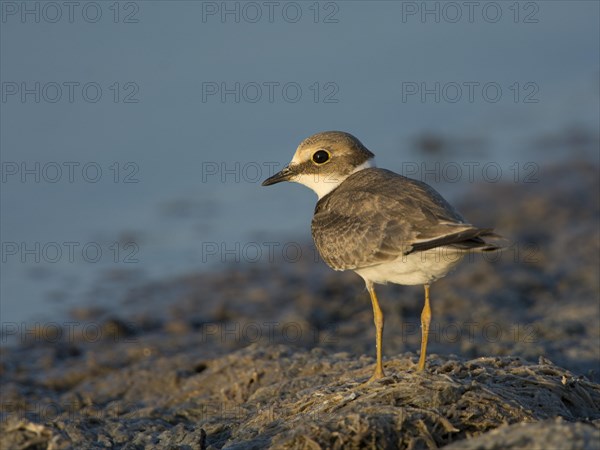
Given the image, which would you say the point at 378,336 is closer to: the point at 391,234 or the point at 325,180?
the point at 391,234

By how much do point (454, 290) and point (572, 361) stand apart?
2517 mm

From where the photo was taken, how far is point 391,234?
19.9 ft

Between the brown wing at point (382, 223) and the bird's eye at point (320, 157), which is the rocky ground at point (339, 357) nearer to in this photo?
the brown wing at point (382, 223)

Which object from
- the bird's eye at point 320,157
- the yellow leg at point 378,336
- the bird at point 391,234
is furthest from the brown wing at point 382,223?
the bird's eye at point 320,157

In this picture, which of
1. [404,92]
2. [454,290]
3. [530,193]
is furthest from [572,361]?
[404,92]

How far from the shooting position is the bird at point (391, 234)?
5.82 metres

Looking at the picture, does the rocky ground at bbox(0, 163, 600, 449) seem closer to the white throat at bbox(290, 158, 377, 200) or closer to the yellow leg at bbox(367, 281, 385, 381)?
the yellow leg at bbox(367, 281, 385, 381)

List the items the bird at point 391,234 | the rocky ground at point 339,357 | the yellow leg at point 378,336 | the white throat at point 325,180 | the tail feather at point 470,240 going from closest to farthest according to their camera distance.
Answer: the rocky ground at point 339,357, the tail feather at point 470,240, the bird at point 391,234, the yellow leg at point 378,336, the white throat at point 325,180

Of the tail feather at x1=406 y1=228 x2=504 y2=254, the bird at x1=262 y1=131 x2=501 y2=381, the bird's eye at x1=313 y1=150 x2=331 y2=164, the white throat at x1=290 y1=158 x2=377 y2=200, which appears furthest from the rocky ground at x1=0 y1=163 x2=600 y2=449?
the bird's eye at x1=313 y1=150 x2=331 y2=164

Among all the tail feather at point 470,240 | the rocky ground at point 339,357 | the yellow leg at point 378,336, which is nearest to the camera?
the rocky ground at point 339,357

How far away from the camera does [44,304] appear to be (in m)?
10.7

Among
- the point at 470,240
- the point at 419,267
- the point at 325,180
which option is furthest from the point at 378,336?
the point at 325,180

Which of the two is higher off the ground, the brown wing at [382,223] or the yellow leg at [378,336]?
the brown wing at [382,223]

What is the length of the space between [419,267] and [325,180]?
5.01 feet
